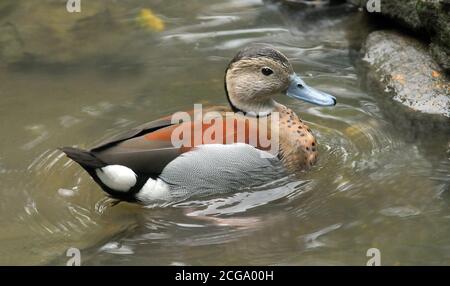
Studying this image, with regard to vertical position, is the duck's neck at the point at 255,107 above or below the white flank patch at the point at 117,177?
above

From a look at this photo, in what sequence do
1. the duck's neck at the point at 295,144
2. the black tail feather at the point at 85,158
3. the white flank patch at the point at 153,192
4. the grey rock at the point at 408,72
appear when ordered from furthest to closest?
the grey rock at the point at 408,72 → the duck's neck at the point at 295,144 → the white flank patch at the point at 153,192 → the black tail feather at the point at 85,158

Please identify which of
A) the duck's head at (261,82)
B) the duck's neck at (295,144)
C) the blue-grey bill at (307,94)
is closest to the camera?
the duck's neck at (295,144)

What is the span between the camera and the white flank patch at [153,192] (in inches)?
222

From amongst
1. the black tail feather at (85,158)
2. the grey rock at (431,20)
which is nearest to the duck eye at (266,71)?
the black tail feather at (85,158)

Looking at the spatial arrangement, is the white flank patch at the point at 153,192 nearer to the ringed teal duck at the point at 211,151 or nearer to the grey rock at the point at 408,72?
the ringed teal duck at the point at 211,151

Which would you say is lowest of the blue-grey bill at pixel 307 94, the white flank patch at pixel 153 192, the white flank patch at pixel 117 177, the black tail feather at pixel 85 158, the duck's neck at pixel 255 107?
the white flank patch at pixel 153 192

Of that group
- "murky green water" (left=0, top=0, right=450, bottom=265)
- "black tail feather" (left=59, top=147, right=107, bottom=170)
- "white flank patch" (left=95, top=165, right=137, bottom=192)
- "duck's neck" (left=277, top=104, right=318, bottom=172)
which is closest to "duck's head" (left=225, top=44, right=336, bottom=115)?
"duck's neck" (left=277, top=104, right=318, bottom=172)

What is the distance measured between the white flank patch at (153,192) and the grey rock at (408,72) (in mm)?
2273

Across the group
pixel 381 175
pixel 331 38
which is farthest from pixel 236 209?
pixel 331 38

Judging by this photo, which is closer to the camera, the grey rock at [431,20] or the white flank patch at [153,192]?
the white flank patch at [153,192]

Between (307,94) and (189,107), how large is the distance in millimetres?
1101

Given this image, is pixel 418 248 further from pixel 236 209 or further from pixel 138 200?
pixel 138 200

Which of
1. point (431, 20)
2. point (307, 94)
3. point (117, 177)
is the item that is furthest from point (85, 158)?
point (431, 20)

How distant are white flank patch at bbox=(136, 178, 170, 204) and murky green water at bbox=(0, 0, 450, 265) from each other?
11 centimetres
